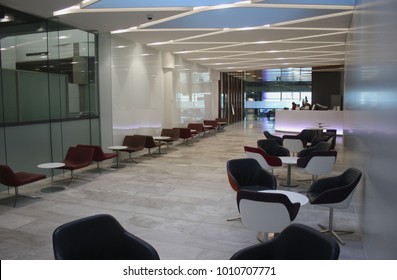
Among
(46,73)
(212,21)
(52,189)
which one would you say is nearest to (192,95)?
(212,21)

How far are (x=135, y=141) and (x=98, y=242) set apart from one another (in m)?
7.99

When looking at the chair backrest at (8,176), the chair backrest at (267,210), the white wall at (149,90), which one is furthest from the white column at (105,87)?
the chair backrest at (267,210)

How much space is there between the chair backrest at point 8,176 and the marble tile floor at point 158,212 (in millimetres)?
436

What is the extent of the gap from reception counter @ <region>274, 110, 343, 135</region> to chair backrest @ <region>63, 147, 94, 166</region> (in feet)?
40.7

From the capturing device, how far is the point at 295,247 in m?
2.62

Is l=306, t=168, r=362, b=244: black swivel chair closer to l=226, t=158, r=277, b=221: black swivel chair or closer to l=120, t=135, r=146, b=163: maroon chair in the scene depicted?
l=226, t=158, r=277, b=221: black swivel chair

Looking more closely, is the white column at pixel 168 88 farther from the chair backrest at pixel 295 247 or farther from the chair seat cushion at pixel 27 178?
the chair backrest at pixel 295 247

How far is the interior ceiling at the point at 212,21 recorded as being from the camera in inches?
293

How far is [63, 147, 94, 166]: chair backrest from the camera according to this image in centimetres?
795

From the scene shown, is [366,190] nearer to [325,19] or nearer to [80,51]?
[325,19]

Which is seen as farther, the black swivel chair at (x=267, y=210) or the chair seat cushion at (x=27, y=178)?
the chair seat cushion at (x=27, y=178)

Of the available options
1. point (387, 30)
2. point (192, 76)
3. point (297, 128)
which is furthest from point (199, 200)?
point (297, 128)

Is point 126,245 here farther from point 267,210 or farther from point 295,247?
point 267,210

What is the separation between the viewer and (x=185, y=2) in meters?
7.53
